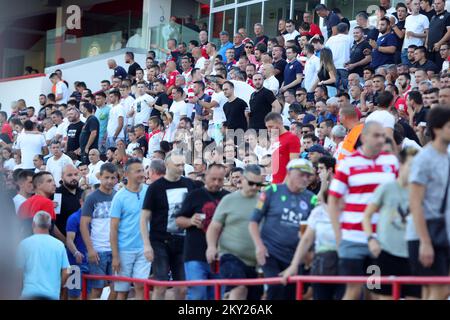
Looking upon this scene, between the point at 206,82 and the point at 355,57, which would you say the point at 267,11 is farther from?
the point at 355,57

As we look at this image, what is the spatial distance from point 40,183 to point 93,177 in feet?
15.0

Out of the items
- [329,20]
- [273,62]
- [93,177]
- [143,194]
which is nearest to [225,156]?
[93,177]

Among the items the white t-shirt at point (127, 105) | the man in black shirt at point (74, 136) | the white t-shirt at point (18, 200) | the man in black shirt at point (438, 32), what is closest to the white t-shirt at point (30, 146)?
the man in black shirt at point (74, 136)

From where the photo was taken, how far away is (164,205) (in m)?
10.6

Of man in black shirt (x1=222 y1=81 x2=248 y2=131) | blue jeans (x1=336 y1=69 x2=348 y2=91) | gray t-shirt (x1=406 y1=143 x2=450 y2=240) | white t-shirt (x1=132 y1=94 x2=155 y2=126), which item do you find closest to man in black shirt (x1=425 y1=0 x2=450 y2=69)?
blue jeans (x1=336 y1=69 x2=348 y2=91)

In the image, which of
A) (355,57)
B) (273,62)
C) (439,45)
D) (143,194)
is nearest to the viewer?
(143,194)

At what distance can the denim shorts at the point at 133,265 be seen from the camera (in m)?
11.1

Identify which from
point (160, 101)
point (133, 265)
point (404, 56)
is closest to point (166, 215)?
point (133, 265)

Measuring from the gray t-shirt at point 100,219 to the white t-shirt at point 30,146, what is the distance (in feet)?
25.4

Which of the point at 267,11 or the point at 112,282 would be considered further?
the point at 267,11

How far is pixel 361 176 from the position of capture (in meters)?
7.93

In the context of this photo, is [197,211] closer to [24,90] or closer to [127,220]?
[127,220]

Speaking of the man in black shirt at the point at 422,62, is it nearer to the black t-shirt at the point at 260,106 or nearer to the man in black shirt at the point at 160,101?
the black t-shirt at the point at 260,106

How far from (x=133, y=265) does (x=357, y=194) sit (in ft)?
13.2
